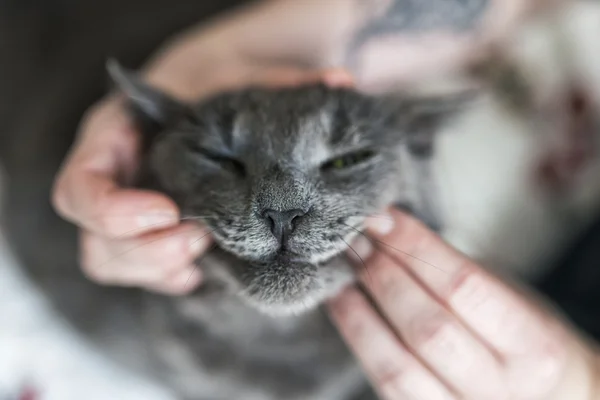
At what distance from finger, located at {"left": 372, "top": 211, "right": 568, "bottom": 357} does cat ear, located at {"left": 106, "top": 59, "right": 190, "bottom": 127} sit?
1.03ft

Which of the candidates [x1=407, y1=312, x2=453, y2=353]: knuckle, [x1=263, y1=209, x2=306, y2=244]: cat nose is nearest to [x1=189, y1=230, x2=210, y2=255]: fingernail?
[x1=263, y1=209, x2=306, y2=244]: cat nose

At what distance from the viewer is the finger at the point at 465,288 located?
2.21 feet

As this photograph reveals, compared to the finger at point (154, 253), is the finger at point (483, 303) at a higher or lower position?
lower

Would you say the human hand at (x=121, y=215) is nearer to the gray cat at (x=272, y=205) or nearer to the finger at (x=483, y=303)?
the gray cat at (x=272, y=205)

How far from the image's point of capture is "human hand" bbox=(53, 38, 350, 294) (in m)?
0.69

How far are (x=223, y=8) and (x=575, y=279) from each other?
922 mm

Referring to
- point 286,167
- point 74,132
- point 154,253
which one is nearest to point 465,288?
point 286,167

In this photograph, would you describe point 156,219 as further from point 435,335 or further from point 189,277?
point 435,335

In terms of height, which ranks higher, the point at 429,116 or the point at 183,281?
the point at 429,116

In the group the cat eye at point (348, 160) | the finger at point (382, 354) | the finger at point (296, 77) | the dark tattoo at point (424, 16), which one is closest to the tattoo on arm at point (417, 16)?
the dark tattoo at point (424, 16)

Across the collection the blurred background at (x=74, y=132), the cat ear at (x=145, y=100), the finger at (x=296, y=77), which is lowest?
the blurred background at (x=74, y=132)

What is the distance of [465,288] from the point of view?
2.20 feet

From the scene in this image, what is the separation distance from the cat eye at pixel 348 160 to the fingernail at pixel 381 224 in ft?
0.22

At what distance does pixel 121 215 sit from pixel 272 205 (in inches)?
7.2
